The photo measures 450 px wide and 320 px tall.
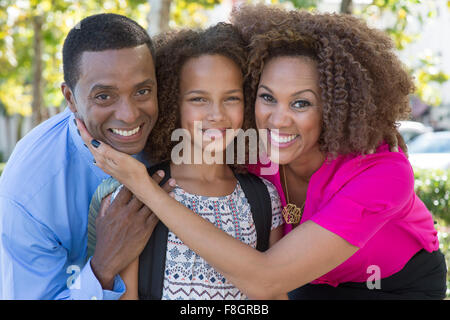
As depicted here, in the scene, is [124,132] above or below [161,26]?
below

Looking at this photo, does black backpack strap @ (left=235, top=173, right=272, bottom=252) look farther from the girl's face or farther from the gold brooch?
the girl's face

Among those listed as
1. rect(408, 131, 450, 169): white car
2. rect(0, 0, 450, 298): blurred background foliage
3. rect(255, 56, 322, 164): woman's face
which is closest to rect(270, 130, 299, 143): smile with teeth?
rect(255, 56, 322, 164): woman's face

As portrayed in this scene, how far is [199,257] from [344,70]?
4.04ft

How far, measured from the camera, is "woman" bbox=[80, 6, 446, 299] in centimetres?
237

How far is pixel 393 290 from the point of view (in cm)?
274

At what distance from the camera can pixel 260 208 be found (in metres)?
2.65

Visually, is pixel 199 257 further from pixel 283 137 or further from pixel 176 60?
pixel 176 60

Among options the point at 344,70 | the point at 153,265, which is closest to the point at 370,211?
the point at 344,70

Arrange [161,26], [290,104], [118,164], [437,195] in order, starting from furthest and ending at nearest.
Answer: [437,195] → [161,26] → [290,104] → [118,164]

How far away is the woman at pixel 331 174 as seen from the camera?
7.77 ft

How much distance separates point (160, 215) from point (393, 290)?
1.41m

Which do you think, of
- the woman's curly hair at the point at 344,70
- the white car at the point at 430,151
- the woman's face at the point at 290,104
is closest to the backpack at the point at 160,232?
the woman's face at the point at 290,104

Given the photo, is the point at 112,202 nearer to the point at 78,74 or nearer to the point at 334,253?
the point at 78,74
